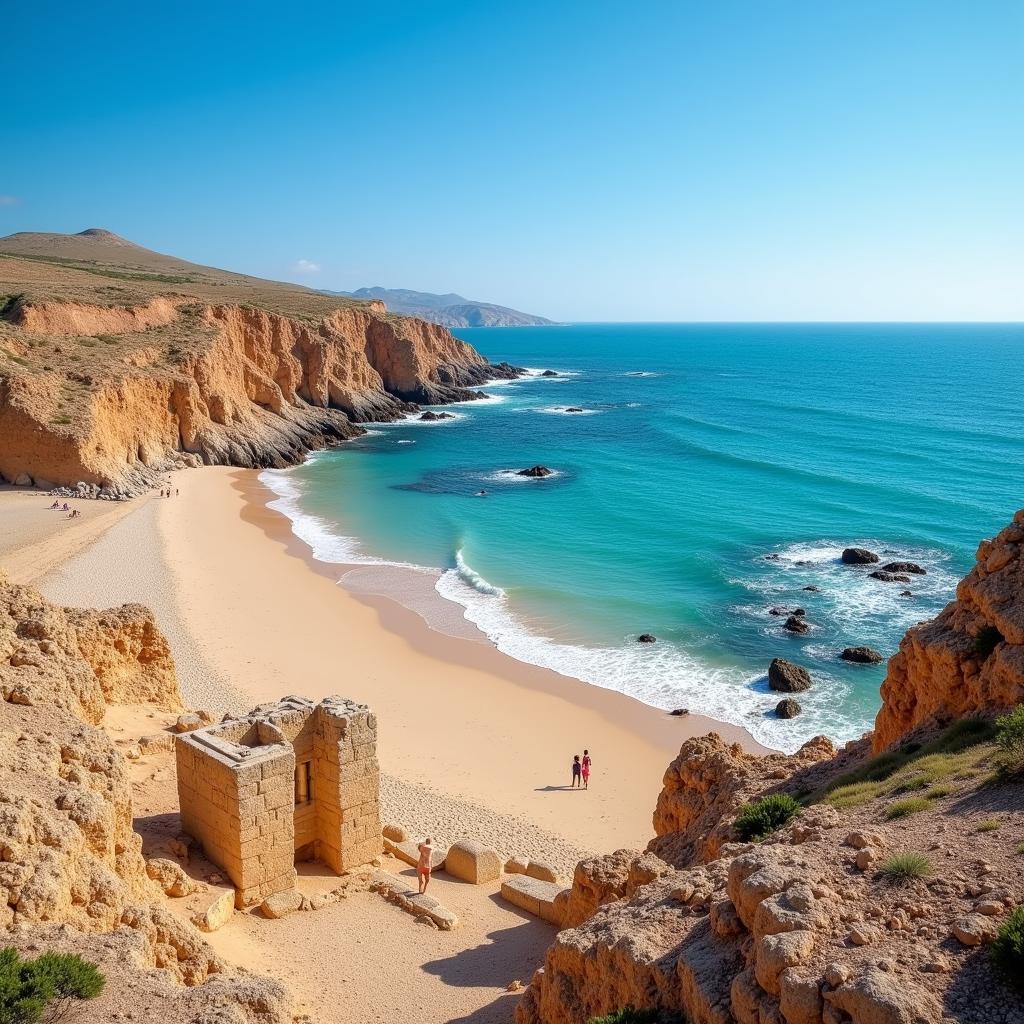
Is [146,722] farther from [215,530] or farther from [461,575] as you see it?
[215,530]

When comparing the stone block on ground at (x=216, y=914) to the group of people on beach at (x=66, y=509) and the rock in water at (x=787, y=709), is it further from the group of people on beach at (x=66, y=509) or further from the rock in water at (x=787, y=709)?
the group of people on beach at (x=66, y=509)

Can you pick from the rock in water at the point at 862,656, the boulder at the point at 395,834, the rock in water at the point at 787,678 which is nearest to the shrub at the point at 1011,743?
the boulder at the point at 395,834

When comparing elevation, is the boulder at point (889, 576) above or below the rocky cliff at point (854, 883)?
below

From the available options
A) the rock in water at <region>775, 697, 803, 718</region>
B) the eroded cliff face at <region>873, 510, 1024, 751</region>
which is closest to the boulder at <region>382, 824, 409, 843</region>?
the eroded cliff face at <region>873, 510, 1024, 751</region>

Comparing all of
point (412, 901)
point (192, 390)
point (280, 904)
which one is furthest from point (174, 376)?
point (412, 901)

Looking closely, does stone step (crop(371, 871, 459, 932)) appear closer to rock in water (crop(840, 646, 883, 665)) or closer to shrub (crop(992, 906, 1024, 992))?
shrub (crop(992, 906, 1024, 992))
